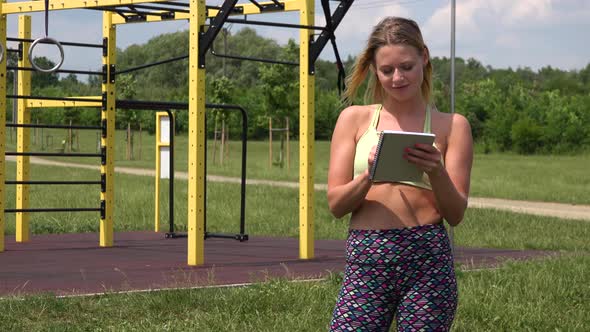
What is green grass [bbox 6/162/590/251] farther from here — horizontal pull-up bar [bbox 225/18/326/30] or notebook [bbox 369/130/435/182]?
notebook [bbox 369/130/435/182]

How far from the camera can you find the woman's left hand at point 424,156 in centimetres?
312

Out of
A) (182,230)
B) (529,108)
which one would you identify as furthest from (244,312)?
(529,108)

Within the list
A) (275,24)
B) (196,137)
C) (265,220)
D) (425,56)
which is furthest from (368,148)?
(265,220)

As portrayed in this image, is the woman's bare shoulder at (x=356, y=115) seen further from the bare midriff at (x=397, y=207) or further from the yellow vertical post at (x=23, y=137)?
the yellow vertical post at (x=23, y=137)

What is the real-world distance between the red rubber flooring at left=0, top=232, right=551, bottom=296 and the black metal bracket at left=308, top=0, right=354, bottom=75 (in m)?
1.82

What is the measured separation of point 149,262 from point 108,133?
201 centimetres

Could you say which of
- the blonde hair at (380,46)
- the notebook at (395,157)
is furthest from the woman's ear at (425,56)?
the notebook at (395,157)

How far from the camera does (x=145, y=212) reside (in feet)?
52.8

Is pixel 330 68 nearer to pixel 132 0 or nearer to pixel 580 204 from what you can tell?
pixel 580 204

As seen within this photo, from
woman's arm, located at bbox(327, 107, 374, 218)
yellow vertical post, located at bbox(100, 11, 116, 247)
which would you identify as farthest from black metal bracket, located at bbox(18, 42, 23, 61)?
woman's arm, located at bbox(327, 107, 374, 218)

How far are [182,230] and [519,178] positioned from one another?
58.2 feet

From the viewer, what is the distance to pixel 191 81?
29.3 feet

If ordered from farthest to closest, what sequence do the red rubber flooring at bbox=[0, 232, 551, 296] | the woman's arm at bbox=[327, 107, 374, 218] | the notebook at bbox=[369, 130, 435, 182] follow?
the red rubber flooring at bbox=[0, 232, 551, 296] < the woman's arm at bbox=[327, 107, 374, 218] < the notebook at bbox=[369, 130, 435, 182]

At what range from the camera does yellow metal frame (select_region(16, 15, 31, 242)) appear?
11.3 meters
